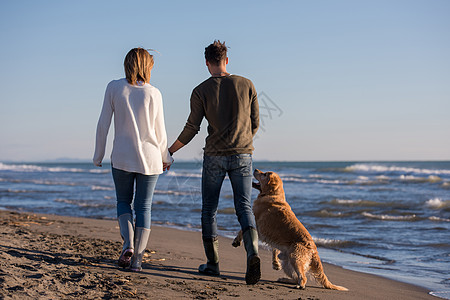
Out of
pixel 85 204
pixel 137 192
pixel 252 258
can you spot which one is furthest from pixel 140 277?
pixel 85 204

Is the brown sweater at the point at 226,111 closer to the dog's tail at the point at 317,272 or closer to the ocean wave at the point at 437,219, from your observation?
the dog's tail at the point at 317,272

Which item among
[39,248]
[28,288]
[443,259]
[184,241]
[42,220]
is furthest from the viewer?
[42,220]

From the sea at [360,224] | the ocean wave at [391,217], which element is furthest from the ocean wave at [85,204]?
the ocean wave at [391,217]

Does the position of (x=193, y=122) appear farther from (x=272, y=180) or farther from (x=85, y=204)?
(x=85, y=204)

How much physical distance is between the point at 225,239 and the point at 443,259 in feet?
10.4

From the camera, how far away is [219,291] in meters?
3.24

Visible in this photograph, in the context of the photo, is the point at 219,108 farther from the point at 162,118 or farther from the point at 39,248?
the point at 39,248

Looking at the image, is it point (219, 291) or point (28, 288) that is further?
point (219, 291)

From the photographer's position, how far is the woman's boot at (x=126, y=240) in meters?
3.51

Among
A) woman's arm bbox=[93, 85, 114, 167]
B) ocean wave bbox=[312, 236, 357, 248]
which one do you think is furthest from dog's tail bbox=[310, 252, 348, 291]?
ocean wave bbox=[312, 236, 357, 248]

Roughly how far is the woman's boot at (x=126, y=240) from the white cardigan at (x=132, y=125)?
18.4 inches

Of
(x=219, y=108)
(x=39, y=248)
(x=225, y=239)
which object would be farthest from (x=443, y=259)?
(x=39, y=248)

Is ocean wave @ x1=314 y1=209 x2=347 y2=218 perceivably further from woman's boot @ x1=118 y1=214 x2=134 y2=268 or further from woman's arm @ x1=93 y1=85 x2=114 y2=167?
woman's arm @ x1=93 y1=85 x2=114 y2=167

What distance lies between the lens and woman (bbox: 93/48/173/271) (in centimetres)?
345
